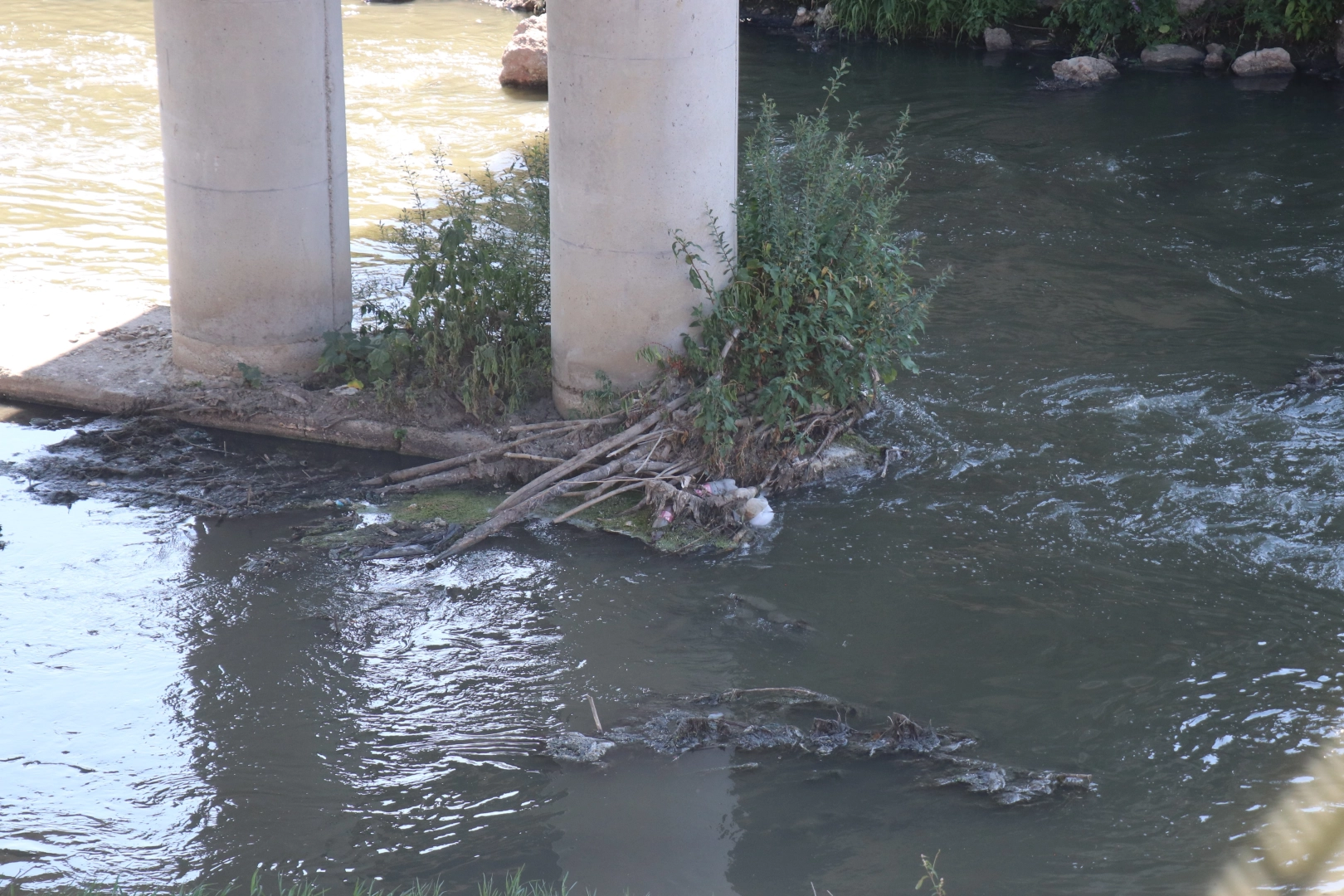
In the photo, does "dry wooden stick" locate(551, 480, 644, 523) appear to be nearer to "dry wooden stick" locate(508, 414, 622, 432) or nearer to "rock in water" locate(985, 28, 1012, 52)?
"dry wooden stick" locate(508, 414, 622, 432)

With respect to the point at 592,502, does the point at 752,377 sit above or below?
above

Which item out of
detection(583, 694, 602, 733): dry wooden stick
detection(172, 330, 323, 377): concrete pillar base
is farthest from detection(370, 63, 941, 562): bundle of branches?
A: detection(583, 694, 602, 733): dry wooden stick

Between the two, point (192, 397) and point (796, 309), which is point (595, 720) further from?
point (192, 397)

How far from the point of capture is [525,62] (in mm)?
17531

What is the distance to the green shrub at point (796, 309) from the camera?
752 cm

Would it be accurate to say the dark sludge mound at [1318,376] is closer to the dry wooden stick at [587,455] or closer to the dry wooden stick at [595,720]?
the dry wooden stick at [587,455]

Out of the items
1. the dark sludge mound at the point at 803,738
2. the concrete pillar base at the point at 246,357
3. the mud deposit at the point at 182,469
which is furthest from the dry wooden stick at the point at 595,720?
the concrete pillar base at the point at 246,357

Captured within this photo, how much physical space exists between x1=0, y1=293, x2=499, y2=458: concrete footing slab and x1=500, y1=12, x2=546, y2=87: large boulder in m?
9.47

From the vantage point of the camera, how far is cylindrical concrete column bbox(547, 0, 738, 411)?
276 inches

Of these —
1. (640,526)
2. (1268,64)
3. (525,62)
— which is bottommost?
(640,526)

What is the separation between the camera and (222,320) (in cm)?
843

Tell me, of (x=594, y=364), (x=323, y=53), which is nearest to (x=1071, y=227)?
(x=594, y=364)

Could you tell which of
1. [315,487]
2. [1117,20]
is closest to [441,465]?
[315,487]

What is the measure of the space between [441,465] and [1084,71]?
13.6 meters
